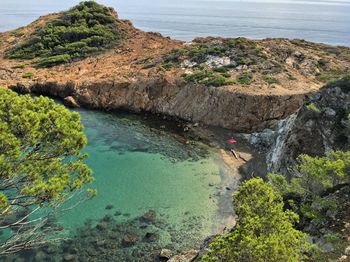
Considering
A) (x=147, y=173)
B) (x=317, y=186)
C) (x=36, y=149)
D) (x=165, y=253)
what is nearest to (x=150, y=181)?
(x=147, y=173)

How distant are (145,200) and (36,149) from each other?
63.6 feet

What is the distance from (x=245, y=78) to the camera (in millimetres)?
61344

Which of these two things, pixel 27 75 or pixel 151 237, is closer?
pixel 151 237

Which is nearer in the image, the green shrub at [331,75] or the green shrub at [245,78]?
the green shrub at [245,78]

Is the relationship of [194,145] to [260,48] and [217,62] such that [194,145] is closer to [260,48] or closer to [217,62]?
[217,62]

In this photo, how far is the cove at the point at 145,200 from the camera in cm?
3020

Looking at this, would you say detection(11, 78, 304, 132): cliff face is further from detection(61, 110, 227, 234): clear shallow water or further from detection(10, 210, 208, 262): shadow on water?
detection(10, 210, 208, 262): shadow on water

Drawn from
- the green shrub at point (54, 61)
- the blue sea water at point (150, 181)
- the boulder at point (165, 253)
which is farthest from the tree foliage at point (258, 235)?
the green shrub at point (54, 61)

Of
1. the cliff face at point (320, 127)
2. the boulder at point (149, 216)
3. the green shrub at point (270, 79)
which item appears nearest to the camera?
the cliff face at point (320, 127)

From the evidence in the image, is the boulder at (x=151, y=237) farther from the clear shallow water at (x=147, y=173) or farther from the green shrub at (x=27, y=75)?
the green shrub at (x=27, y=75)

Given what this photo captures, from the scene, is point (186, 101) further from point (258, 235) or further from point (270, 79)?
point (258, 235)

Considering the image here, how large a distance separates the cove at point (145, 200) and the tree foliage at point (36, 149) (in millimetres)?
11520

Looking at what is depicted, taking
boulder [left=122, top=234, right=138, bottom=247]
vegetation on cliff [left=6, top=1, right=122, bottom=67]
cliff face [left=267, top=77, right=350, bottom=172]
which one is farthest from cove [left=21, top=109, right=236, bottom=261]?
vegetation on cliff [left=6, top=1, right=122, bottom=67]

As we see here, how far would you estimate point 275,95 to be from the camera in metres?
55.2
